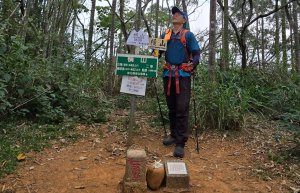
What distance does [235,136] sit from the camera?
5930mm

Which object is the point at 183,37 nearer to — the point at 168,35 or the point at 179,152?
the point at 168,35

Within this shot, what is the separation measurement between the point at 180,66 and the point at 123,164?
1.59 meters

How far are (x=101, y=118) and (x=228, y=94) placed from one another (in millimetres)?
2369

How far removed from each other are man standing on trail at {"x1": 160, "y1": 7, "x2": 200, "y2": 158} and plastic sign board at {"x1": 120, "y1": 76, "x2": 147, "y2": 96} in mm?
377

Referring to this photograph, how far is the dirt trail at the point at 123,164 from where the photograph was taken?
4066mm

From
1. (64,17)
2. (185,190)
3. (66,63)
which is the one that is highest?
(64,17)

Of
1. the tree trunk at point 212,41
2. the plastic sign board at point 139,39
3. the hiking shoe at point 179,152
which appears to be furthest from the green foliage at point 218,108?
the plastic sign board at point 139,39

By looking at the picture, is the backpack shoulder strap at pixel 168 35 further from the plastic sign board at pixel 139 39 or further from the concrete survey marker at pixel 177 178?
the concrete survey marker at pixel 177 178

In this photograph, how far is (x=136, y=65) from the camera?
504 cm

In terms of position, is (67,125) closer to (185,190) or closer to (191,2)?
(185,190)

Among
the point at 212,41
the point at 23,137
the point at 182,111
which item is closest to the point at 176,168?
the point at 182,111

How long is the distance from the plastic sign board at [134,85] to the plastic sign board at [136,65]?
0.09 metres

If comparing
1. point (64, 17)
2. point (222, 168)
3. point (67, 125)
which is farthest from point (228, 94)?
point (64, 17)

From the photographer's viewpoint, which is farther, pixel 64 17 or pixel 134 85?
pixel 64 17
